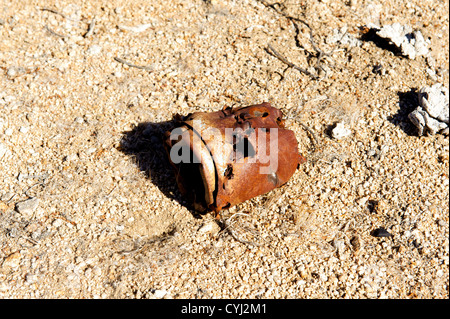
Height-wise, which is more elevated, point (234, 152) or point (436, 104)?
point (436, 104)

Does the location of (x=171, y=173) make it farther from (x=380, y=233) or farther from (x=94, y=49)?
(x=380, y=233)

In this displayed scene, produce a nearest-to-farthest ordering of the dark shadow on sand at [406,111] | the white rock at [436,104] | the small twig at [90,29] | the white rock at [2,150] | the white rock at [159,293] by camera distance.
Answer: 1. the white rock at [159,293]
2. the white rock at [2,150]
3. the white rock at [436,104]
4. the dark shadow on sand at [406,111]
5. the small twig at [90,29]

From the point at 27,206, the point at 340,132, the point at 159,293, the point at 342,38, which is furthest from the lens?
the point at 342,38

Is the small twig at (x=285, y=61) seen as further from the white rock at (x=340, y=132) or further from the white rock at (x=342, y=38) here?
the white rock at (x=340, y=132)

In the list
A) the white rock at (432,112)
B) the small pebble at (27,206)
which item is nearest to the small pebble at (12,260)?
the small pebble at (27,206)

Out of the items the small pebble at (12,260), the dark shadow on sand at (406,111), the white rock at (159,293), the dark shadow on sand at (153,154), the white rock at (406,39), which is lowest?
the small pebble at (12,260)

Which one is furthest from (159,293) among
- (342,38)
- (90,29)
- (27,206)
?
(342,38)
